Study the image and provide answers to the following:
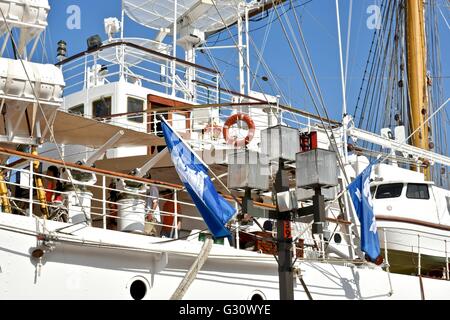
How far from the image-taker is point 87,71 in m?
20.1

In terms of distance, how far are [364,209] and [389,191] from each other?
5.47 metres

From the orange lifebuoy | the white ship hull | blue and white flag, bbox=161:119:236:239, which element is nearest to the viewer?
the white ship hull

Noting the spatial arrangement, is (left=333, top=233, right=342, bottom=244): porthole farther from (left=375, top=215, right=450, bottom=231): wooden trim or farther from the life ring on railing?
the life ring on railing

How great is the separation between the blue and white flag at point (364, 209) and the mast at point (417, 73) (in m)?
9.56

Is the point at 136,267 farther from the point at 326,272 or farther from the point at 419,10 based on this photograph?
the point at 419,10

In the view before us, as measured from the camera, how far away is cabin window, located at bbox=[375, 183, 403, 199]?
2038 cm

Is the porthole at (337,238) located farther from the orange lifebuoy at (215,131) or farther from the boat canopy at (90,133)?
the boat canopy at (90,133)

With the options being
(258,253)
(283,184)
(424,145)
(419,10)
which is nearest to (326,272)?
(258,253)

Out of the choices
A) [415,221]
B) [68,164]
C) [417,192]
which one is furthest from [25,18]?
[417,192]

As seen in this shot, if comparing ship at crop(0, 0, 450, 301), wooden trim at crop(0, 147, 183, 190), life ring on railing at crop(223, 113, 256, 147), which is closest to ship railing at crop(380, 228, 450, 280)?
ship at crop(0, 0, 450, 301)

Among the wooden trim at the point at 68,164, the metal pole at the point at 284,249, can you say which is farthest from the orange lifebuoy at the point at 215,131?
the metal pole at the point at 284,249

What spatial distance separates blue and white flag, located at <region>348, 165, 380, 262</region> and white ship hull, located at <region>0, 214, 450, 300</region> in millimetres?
593

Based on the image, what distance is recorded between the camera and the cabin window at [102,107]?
62.3 ft
